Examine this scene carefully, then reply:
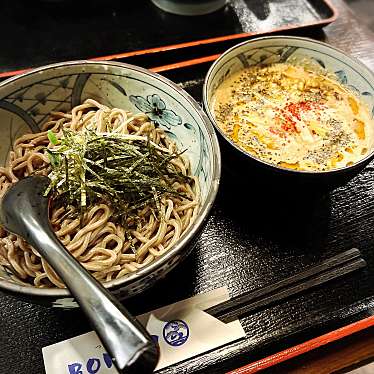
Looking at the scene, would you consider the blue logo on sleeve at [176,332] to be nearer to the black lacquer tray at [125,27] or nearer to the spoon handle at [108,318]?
the spoon handle at [108,318]

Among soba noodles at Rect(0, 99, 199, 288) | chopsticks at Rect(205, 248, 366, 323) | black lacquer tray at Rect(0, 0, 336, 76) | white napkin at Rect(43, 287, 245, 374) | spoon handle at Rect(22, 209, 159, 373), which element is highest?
spoon handle at Rect(22, 209, 159, 373)

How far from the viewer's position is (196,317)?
1332 mm

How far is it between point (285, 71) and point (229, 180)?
22.3 inches

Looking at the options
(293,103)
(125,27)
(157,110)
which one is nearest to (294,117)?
(293,103)

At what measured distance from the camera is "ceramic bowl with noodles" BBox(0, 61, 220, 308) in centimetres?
125

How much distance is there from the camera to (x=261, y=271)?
147 centimetres

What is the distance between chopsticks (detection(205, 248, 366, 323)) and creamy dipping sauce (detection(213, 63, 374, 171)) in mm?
311

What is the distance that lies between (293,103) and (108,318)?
3.94 ft

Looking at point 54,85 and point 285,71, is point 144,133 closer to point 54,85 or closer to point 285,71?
point 54,85

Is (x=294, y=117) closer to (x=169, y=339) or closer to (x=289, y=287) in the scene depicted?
(x=289, y=287)

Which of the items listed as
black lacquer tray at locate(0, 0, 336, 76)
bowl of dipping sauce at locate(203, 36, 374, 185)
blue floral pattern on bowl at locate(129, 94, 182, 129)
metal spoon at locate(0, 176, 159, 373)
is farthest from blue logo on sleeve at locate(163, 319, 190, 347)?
black lacquer tray at locate(0, 0, 336, 76)

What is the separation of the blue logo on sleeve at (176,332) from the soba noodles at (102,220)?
0.20 metres

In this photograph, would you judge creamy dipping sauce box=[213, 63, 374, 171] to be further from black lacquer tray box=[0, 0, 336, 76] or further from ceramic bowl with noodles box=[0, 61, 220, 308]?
black lacquer tray box=[0, 0, 336, 76]

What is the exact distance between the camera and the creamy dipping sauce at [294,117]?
5.30 ft
